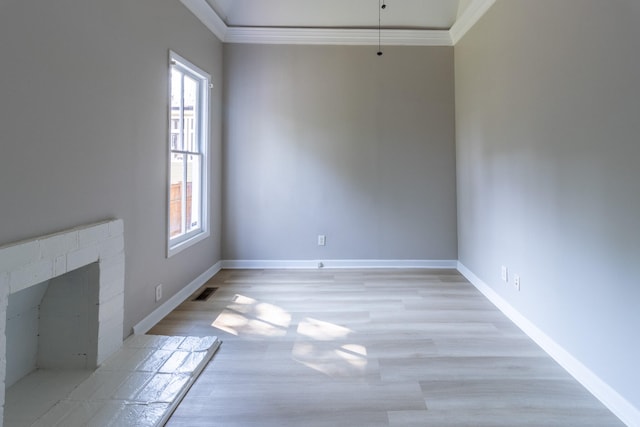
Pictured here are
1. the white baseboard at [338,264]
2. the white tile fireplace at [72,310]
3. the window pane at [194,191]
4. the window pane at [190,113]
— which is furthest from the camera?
the white baseboard at [338,264]

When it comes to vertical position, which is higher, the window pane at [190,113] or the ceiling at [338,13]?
the ceiling at [338,13]

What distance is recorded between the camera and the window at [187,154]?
124 inches

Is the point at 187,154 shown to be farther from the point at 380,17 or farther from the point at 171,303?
the point at 380,17

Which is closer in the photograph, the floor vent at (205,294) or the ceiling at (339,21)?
the floor vent at (205,294)

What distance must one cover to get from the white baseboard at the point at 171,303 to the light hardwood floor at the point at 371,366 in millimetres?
67

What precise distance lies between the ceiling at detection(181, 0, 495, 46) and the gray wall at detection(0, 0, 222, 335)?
101cm

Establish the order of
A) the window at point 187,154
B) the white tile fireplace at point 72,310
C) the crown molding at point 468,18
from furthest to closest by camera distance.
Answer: the crown molding at point 468,18, the window at point 187,154, the white tile fireplace at point 72,310

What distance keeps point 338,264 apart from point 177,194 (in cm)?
213

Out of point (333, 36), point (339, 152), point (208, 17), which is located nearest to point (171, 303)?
point (339, 152)

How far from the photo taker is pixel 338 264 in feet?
14.2

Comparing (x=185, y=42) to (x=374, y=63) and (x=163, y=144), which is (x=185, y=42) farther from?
(x=374, y=63)


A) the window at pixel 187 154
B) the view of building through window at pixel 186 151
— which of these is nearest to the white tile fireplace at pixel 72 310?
the window at pixel 187 154

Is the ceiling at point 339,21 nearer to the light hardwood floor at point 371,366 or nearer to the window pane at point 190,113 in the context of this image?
the window pane at point 190,113

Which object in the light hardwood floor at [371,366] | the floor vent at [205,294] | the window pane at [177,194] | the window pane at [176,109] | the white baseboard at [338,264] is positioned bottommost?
the light hardwood floor at [371,366]
